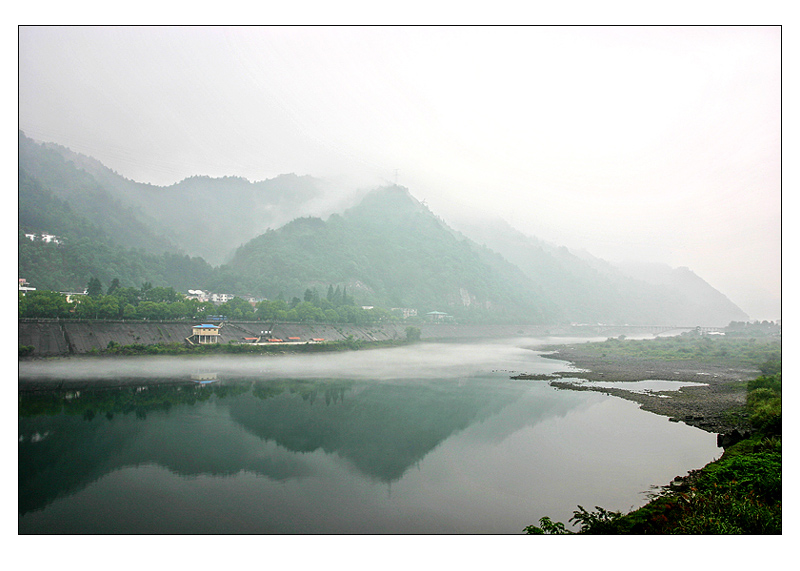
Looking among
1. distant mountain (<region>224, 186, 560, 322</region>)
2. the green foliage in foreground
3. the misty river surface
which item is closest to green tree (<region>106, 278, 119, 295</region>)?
the misty river surface

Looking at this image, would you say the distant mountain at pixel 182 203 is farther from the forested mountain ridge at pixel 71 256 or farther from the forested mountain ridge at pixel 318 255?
the forested mountain ridge at pixel 71 256

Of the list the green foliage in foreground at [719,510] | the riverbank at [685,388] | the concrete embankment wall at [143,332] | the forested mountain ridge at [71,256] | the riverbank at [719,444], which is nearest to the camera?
the green foliage in foreground at [719,510]

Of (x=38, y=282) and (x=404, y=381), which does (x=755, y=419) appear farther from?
(x=38, y=282)

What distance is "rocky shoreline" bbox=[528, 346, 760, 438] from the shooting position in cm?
1085

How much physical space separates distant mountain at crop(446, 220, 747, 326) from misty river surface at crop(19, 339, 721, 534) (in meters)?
44.4

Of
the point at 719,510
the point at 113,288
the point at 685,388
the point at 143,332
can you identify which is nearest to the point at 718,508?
the point at 719,510

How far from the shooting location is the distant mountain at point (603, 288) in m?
56.1

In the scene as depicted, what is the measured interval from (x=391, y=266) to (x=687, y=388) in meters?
60.2

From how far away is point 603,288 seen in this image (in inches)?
3073

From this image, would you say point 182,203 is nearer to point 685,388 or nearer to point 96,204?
point 96,204

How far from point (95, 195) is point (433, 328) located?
43.1 meters

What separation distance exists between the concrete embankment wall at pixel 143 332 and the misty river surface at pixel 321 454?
209cm

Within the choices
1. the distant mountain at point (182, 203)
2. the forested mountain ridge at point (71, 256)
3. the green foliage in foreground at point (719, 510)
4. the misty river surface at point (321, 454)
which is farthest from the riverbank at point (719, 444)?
the distant mountain at point (182, 203)

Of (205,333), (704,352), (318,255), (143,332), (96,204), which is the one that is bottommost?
(704,352)
